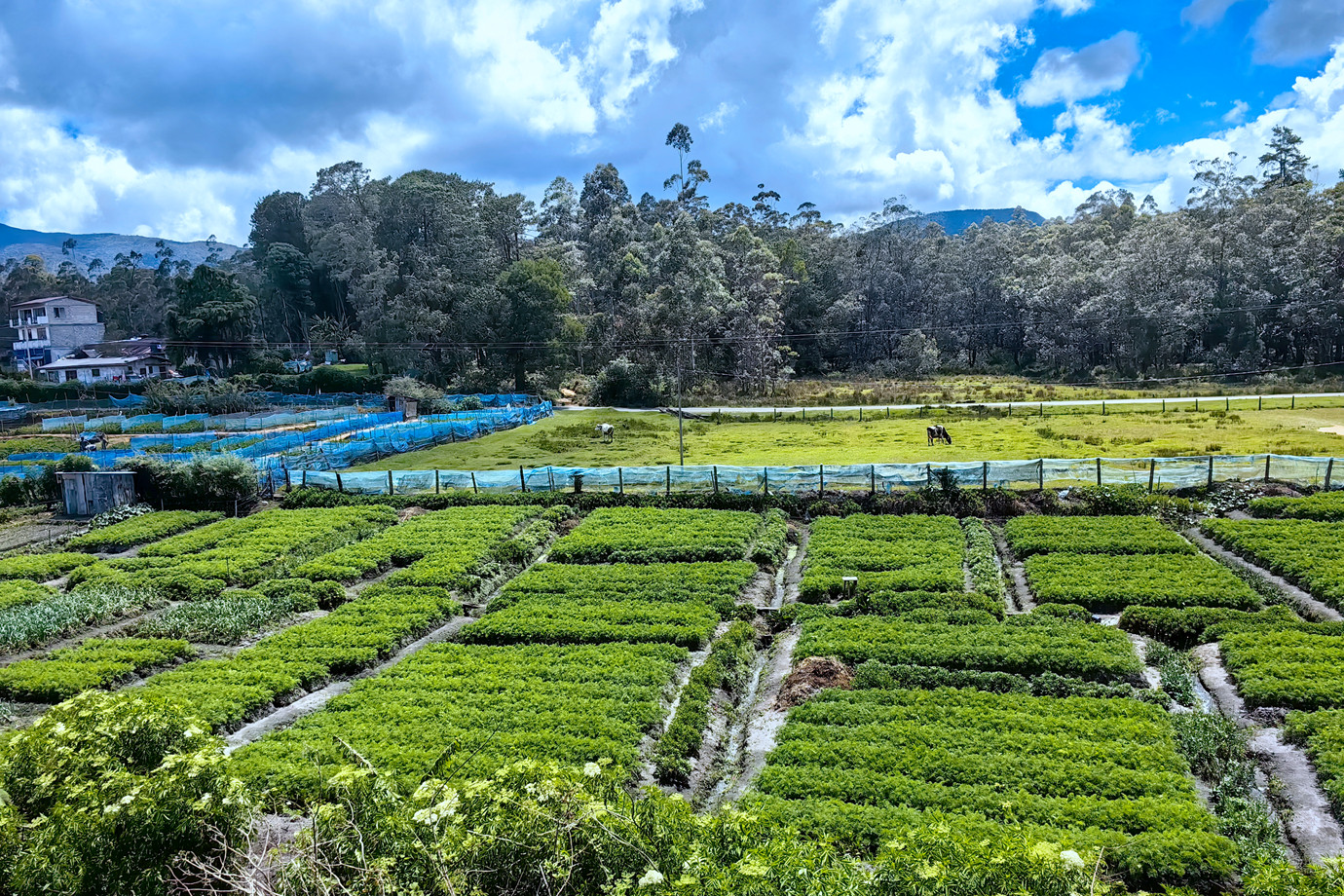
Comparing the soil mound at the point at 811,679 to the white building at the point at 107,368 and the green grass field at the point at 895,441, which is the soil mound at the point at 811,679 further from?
the white building at the point at 107,368

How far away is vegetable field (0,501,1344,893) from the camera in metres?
13.9

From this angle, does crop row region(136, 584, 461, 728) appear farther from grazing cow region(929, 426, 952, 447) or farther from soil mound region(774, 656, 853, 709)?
grazing cow region(929, 426, 952, 447)

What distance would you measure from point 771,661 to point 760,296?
79.2 m

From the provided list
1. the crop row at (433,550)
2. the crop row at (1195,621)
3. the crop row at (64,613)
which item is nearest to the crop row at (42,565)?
the crop row at (64,613)

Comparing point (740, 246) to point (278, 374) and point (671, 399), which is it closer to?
point (671, 399)

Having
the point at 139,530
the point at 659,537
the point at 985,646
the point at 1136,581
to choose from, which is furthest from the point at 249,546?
the point at 1136,581

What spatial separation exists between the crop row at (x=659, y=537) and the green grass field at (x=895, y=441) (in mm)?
11593

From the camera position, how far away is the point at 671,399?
79.4m

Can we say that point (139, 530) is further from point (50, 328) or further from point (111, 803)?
point (50, 328)

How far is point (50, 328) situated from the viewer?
110500 mm

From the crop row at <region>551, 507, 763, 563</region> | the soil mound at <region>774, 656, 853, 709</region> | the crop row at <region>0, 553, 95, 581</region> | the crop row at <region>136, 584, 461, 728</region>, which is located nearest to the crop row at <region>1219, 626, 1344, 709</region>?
the soil mound at <region>774, 656, 853, 709</region>

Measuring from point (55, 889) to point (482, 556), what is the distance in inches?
766

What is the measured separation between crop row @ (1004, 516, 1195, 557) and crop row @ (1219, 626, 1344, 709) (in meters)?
7.68

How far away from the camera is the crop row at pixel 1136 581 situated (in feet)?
74.8
